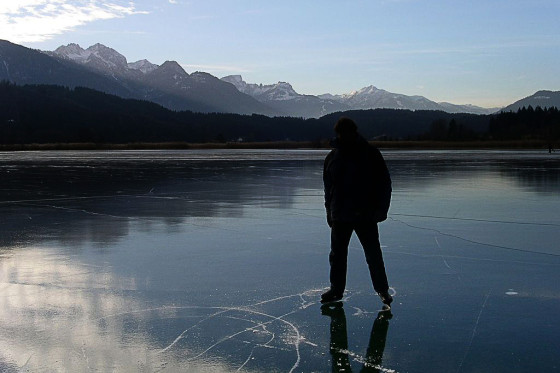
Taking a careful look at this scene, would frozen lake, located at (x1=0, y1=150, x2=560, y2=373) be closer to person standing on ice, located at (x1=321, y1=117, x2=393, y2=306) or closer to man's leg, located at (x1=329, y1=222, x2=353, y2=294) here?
man's leg, located at (x1=329, y1=222, x2=353, y2=294)

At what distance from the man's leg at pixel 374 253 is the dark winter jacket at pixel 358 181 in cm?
13

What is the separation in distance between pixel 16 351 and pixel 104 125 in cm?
16739

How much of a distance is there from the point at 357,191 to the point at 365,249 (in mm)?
598

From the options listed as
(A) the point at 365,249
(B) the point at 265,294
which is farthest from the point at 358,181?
(B) the point at 265,294

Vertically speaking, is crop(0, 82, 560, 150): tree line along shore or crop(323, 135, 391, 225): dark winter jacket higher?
crop(0, 82, 560, 150): tree line along shore

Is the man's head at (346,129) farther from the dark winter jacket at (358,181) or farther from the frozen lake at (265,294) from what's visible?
the frozen lake at (265,294)

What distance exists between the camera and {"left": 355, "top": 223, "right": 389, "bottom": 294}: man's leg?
5.75 m

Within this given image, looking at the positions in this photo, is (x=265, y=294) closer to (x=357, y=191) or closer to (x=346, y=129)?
(x=357, y=191)

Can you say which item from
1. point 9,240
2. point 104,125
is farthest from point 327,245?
point 104,125

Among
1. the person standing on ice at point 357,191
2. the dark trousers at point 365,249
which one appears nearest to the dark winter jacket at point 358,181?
the person standing on ice at point 357,191

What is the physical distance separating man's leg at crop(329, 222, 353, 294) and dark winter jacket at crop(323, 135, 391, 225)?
0.51ft

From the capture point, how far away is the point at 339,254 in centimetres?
590

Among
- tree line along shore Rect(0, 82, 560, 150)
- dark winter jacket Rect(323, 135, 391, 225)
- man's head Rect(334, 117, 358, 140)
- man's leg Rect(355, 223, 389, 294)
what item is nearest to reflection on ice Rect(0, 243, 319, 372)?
man's leg Rect(355, 223, 389, 294)

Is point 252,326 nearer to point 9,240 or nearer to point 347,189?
point 347,189
